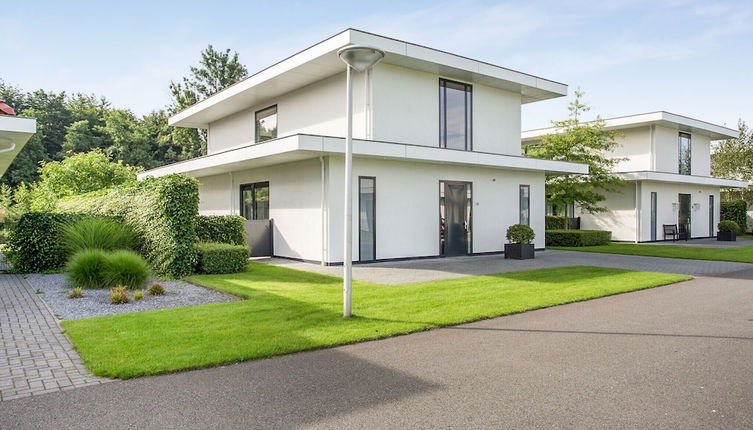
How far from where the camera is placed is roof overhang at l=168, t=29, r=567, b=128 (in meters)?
12.7

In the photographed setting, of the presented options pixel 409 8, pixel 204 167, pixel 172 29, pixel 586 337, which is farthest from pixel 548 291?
pixel 204 167

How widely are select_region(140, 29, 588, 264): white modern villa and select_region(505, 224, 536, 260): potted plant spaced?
109cm

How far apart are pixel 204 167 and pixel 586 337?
1331cm

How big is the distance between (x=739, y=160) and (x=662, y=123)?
20046 mm

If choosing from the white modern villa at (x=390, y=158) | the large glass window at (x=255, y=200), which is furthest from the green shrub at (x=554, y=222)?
the large glass window at (x=255, y=200)

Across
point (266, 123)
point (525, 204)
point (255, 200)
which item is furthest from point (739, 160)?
point (255, 200)

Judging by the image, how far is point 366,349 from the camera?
5348mm

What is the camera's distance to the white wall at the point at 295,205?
13359 mm

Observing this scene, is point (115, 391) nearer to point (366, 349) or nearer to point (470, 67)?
point (366, 349)

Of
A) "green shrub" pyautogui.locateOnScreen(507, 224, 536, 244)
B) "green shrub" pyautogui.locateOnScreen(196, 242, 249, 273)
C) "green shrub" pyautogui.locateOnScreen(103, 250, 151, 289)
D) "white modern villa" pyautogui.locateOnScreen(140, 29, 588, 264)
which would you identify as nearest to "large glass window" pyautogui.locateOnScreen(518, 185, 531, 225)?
"white modern villa" pyautogui.locateOnScreen(140, 29, 588, 264)

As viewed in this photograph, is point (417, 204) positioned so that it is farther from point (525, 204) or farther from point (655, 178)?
point (655, 178)

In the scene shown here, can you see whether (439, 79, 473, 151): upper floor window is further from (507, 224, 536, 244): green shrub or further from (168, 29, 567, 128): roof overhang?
(507, 224, 536, 244): green shrub

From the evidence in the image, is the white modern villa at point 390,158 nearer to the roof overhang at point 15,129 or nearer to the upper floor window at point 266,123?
the upper floor window at point 266,123

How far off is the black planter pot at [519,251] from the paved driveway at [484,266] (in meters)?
0.27
